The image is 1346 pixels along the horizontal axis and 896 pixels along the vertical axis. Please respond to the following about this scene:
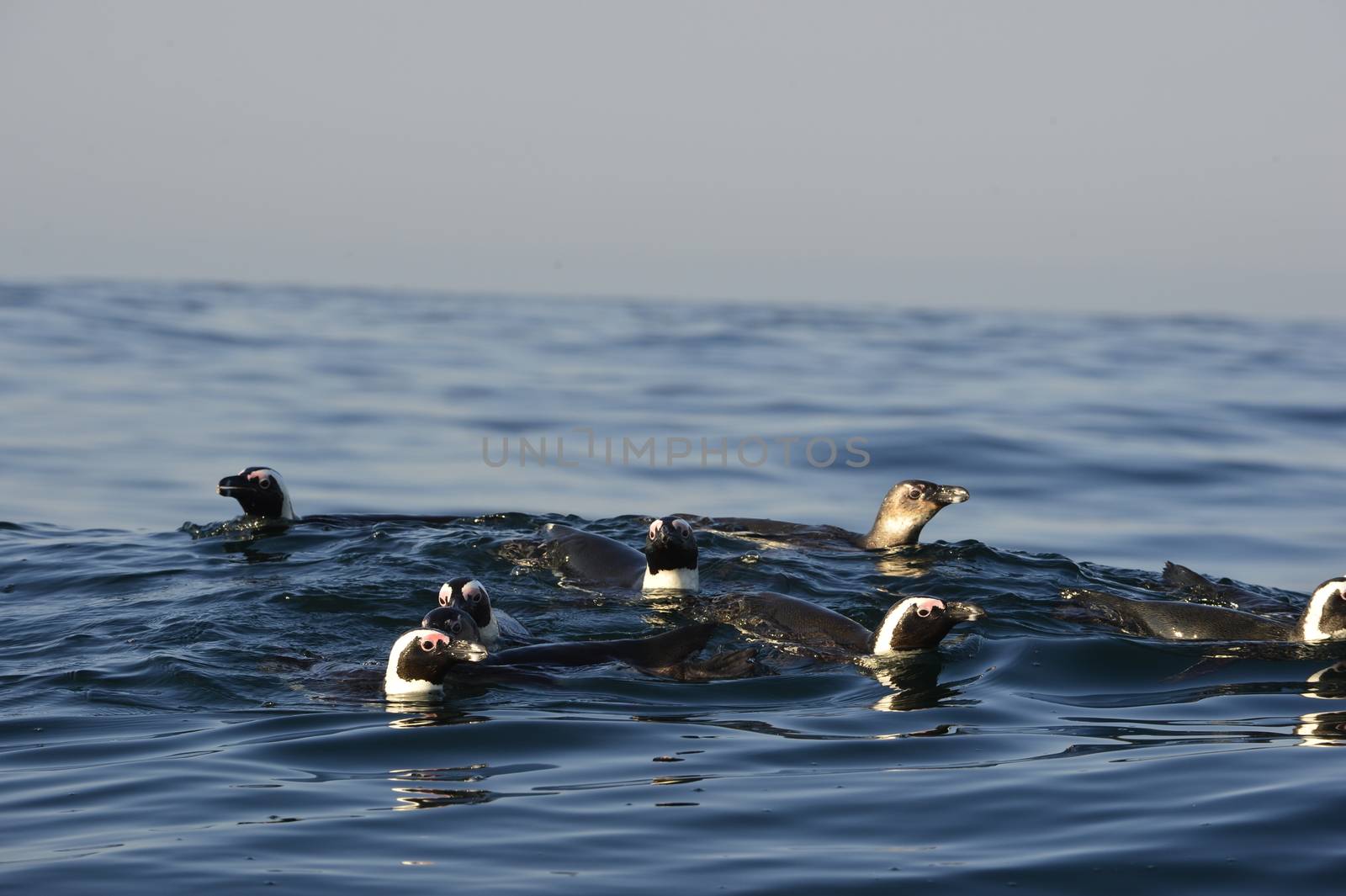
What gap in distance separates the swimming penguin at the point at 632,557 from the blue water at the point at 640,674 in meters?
0.29

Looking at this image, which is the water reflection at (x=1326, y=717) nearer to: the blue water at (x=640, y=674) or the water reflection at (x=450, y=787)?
the blue water at (x=640, y=674)

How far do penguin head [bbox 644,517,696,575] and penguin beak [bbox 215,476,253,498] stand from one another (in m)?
4.61

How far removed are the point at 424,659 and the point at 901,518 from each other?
6.38 metres

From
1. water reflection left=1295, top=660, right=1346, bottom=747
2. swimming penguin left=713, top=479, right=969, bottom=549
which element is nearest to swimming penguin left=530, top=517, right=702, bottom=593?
swimming penguin left=713, top=479, right=969, bottom=549

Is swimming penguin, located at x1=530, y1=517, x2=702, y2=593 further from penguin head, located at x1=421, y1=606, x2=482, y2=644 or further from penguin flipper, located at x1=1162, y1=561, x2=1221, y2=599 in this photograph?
penguin flipper, located at x1=1162, y1=561, x2=1221, y2=599

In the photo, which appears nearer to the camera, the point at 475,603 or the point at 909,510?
the point at 475,603

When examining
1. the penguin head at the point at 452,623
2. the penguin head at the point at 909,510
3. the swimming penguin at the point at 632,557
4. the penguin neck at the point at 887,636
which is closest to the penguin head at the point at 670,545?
the swimming penguin at the point at 632,557

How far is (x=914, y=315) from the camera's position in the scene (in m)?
55.3

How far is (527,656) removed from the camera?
9.72 m

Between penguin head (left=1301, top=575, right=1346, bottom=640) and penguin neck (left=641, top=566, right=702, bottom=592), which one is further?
penguin neck (left=641, top=566, right=702, bottom=592)

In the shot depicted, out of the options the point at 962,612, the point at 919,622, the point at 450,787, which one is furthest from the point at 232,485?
the point at 450,787

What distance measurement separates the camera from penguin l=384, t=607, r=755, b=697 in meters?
9.03

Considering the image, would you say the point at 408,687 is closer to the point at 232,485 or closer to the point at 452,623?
the point at 452,623

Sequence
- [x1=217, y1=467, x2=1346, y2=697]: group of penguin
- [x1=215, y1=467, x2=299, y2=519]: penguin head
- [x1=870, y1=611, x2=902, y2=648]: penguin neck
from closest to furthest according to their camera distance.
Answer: [x1=217, y1=467, x2=1346, y2=697]: group of penguin < [x1=870, y1=611, x2=902, y2=648]: penguin neck < [x1=215, y1=467, x2=299, y2=519]: penguin head
